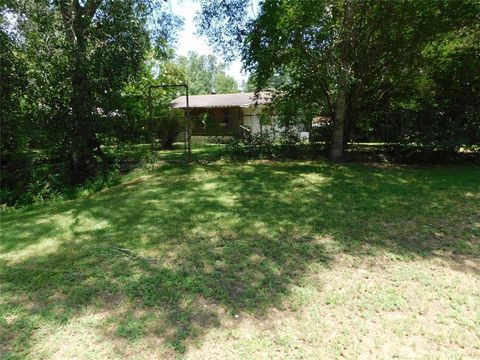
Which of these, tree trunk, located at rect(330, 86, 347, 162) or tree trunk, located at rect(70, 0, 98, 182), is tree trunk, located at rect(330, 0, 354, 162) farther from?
tree trunk, located at rect(70, 0, 98, 182)

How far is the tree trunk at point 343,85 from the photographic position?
326 inches

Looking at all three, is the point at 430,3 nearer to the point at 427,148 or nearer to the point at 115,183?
the point at 427,148

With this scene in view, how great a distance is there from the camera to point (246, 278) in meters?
3.31

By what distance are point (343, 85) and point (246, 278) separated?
6.56 m

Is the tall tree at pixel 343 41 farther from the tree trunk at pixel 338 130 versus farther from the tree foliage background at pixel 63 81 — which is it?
the tree foliage background at pixel 63 81

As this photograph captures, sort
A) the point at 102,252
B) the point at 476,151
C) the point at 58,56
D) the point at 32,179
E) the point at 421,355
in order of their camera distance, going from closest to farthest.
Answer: the point at 421,355 < the point at 102,252 < the point at 58,56 < the point at 32,179 < the point at 476,151

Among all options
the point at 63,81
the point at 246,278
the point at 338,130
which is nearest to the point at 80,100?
the point at 63,81

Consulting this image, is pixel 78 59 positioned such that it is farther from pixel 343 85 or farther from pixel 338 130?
pixel 338 130

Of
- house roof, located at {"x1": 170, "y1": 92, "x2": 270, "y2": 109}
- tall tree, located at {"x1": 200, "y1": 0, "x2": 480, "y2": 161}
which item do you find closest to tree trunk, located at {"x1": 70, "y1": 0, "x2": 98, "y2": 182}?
tall tree, located at {"x1": 200, "y1": 0, "x2": 480, "y2": 161}

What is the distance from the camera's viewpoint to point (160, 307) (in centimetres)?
286

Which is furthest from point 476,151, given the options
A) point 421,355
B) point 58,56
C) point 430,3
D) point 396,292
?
point 58,56

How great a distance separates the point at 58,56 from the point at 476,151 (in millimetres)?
10566

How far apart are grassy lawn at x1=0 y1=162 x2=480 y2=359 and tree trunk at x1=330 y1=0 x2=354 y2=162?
3.54 m

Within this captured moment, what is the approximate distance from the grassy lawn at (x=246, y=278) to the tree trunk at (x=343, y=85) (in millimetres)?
3543
